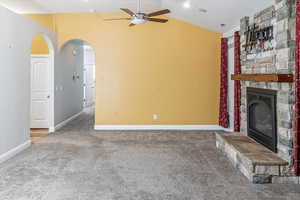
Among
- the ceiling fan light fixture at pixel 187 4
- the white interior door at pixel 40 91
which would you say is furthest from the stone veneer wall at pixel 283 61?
the white interior door at pixel 40 91

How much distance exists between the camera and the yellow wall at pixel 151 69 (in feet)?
23.4

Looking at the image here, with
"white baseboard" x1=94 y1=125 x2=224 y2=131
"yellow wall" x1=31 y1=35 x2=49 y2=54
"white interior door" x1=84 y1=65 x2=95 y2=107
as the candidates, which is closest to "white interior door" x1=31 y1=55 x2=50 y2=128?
"yellow wall" x1=31 y1=35 x2=49 y2=54

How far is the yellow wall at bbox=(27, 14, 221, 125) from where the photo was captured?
7.12 m

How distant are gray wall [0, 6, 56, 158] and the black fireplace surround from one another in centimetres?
423

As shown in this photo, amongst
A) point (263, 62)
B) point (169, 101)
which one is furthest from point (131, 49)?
point (263, 62)

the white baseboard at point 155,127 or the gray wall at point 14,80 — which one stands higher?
the gray wall at point 14,80

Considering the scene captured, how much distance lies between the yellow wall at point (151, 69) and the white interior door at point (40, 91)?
31.7 inches

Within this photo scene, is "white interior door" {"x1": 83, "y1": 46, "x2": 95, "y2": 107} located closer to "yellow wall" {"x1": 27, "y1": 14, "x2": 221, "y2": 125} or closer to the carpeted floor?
"yellow wall" {"x1": 27, "y1": 14, "x2": 221, "y2": 125}

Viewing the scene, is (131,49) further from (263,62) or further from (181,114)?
(263,62)

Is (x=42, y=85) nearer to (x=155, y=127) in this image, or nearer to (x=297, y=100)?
(x=155, y=127)

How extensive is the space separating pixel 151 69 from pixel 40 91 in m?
3.08

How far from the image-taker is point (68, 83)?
321 inches

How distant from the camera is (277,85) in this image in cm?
373

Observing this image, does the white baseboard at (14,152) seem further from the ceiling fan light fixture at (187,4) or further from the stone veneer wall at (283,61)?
the ceiling fan light fixture at (187,4)
